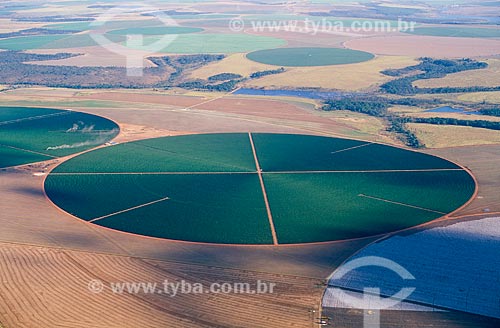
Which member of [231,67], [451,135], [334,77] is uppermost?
[334,77]

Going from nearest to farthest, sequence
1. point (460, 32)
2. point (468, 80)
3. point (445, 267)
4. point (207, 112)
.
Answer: point (445, 267)
point (207, 112)
point (468, 80)
point (460, 32)

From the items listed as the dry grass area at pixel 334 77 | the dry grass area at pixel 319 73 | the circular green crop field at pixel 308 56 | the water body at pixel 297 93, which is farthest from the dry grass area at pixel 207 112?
the circular green crop field at pixel 308 56

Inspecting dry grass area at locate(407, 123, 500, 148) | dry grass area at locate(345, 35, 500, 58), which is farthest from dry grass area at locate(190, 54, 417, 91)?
dry grass area at locate(407, 123, 500, 148)

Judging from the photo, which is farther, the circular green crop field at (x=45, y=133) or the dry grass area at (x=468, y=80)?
the dry grass area at (x=468, y=80)

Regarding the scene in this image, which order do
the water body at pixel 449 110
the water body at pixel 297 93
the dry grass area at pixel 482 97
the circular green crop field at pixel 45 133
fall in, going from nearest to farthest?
the circular green crop field at pixel 45 133, the water body at pixel 449 110, the dry grass area at pixel 482 97, the water body at pixel 297 93

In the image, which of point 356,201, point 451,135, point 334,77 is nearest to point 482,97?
point 451,135

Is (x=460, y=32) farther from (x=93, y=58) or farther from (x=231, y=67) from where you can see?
(x=93, y=58)

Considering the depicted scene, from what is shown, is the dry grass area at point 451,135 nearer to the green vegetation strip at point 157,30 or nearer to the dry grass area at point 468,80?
the dry grass area at point 468,80
